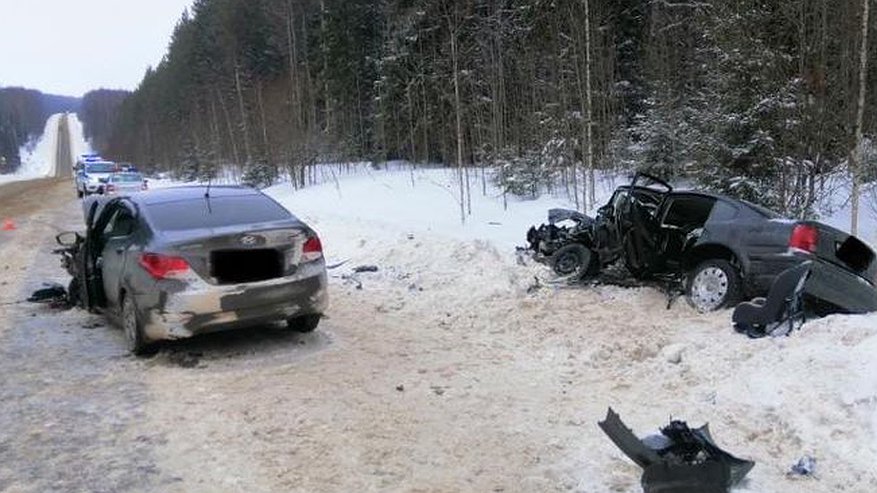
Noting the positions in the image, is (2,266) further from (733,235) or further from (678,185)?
(678,185)

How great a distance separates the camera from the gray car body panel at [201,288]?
6.88m

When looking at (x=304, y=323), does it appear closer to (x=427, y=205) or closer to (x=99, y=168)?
(x=427, y=205)

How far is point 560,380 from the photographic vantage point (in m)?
6.43

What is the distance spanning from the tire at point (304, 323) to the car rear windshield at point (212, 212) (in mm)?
1017

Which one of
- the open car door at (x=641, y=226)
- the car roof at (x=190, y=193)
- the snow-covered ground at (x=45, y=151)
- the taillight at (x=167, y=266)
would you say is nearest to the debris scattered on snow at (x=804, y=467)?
the open car door at (x=641, y=226)

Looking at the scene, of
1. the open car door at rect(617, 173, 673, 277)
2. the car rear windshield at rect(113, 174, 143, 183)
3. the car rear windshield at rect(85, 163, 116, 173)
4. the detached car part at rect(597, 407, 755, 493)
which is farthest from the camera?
the car rear windshield at rect(85, 163, 116, 173)

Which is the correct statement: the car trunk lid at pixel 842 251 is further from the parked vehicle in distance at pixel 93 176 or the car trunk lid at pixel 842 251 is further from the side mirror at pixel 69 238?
the parked vehicle in distance at pixel 93 176

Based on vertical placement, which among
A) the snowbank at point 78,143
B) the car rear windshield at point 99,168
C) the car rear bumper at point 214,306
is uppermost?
the snowbank at point 78,143

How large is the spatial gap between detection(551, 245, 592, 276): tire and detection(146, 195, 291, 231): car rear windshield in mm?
3566

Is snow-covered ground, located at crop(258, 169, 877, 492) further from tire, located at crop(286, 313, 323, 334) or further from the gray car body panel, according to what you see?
the gray car body panel

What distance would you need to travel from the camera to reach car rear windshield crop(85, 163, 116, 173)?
3341 centimetres

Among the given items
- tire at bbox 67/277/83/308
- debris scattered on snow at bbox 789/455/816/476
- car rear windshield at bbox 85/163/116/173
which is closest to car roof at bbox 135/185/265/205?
tire at bbox 67/277/83/308

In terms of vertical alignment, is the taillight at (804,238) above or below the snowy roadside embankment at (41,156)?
below

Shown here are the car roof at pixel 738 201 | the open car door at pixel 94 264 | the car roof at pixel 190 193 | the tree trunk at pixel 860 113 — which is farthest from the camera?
the tree trunk at pixel 860 113
